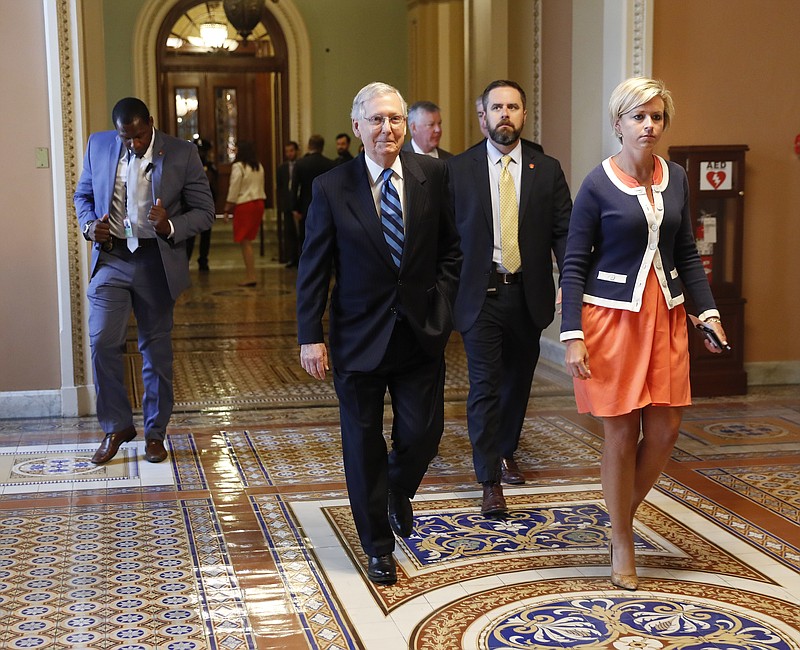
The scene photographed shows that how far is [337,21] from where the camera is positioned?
58.6 feet

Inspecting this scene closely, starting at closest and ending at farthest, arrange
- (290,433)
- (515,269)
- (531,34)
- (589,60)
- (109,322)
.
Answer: (515,269) → (109,322) → (290,433) → (589,60) → (531,34)

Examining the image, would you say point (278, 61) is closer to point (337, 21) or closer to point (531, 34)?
point (337, 21)

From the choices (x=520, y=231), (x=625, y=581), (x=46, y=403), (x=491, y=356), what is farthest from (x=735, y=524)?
(x=46, y=403)

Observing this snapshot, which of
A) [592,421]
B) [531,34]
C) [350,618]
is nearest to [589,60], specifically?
[531,34]

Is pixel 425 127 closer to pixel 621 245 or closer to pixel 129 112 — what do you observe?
pixel 129 112

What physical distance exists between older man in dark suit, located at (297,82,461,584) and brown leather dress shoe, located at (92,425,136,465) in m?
2.13

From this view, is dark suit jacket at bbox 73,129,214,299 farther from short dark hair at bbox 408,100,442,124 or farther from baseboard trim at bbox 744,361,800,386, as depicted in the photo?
baseboard trim at bbox 744,361,800,386

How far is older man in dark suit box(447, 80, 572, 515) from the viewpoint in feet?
16.0

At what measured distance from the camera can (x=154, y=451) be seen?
5.81 meters

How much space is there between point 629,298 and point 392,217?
84 cm

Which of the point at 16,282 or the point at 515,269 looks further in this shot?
the point at 16,282

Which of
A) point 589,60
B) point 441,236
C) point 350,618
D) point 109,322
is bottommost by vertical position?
point 350,618

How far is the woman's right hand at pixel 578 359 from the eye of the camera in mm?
3793

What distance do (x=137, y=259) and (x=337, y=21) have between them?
1300 centimetres
